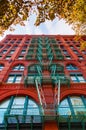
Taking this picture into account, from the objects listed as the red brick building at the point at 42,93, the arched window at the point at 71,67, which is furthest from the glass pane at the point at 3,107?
the arched window at the point at 71,67

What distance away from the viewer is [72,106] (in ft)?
62.9

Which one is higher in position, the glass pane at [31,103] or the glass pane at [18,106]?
the glass pane at [18,106]

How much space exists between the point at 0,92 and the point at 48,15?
868cm

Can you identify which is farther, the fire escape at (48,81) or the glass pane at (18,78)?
the glass pane at (18,78)

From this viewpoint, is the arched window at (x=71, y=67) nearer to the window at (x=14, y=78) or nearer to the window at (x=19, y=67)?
the window at (x=19, y=67)

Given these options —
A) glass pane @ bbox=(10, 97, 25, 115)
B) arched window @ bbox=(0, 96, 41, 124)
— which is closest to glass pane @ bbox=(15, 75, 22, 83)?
arched window @ bbox=(0, 96, 41, 124)

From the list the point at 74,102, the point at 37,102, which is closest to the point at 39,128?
the point at 37,102

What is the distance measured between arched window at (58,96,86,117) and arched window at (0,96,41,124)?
2097 millimetres

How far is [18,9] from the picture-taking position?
611 inches

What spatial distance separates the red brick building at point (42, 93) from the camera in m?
15.8

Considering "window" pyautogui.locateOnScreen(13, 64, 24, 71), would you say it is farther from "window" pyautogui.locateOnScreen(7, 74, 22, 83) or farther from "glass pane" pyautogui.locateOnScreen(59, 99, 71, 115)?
"glass pane" pyautogui.locateOnScreen(59, 99, 71, 115)

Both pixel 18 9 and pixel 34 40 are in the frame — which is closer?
pixel 18 9

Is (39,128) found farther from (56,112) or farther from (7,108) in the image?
(7,108)

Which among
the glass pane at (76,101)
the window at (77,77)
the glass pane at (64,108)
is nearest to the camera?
the glass pane at (64,108)
